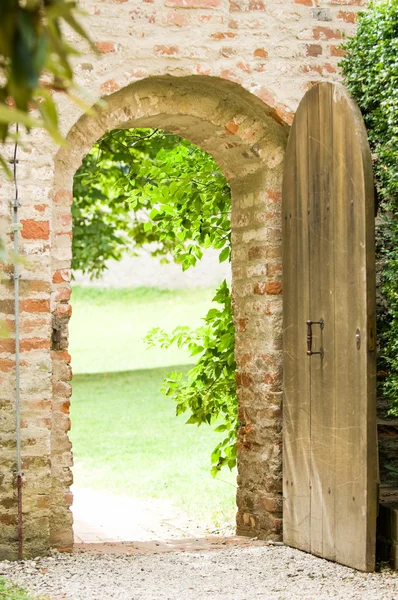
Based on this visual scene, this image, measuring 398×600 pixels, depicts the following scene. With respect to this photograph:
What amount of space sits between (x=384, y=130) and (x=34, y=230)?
5.60 ft

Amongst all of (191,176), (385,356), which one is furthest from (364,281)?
(191,176)

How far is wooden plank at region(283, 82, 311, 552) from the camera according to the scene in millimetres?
4500

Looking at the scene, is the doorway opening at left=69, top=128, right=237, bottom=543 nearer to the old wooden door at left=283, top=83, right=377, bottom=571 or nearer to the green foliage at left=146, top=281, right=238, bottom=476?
the green foliage at left=146, top=281, right=238, bottom=476

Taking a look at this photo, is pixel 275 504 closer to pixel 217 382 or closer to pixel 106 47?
pixel 217 382

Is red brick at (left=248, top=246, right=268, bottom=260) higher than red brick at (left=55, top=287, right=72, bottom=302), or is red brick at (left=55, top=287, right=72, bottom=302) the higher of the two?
red brick at (left=248, top=246, right=268, bottom=260)

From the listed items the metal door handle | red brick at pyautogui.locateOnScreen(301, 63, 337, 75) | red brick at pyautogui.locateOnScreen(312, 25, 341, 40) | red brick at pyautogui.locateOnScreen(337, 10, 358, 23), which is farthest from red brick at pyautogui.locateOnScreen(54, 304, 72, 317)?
red brick at pyautogui.locateOnScreen(337, 10, 358, 23)

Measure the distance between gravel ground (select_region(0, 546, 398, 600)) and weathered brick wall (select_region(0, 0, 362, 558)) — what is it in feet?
0.82

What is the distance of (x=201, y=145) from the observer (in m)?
5.24

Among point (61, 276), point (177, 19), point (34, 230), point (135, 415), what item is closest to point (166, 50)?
point (177, 19)

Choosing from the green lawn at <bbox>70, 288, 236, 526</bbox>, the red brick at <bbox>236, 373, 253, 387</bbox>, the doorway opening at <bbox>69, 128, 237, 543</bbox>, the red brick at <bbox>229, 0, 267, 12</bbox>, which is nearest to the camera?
the red brick at <bbox>229, 0, 267, 12</bbox>

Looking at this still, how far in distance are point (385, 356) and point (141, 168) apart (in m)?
2.79

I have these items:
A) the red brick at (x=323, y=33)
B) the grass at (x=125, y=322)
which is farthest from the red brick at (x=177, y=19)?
the grass at (x=125, y=322)

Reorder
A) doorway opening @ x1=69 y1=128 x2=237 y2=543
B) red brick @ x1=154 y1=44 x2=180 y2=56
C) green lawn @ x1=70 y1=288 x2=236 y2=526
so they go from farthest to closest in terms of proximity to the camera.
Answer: green lawn @ x1=70 y1=288 x2=236 y2=526
doorway opening @ x1=69 y1=128 x2=237 y2=543
red brick @ x1=154 y1=44 x2=180 y2=56

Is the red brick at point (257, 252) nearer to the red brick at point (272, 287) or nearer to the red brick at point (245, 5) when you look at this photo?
the red brick at point (272, 287)
